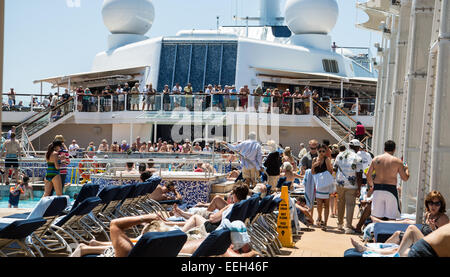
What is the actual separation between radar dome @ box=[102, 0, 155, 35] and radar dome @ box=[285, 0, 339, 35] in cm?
862

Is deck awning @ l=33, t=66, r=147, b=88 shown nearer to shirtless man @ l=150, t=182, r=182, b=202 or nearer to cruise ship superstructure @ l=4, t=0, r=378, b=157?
cruise ship superstructure @ l=4, t=0, r=378, b=157

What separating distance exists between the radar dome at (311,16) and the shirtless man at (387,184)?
104 feet

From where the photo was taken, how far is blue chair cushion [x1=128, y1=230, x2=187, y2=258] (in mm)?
4426

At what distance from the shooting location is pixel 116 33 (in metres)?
39.6

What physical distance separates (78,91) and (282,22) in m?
27.5

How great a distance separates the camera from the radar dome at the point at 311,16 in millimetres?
39719

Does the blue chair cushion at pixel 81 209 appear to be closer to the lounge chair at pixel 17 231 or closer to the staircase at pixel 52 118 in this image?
the lounge chair at pixel 17 231

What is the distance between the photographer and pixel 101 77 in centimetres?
3672

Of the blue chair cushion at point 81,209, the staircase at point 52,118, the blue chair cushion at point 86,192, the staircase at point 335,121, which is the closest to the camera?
the blue chair cushion at point 81,209

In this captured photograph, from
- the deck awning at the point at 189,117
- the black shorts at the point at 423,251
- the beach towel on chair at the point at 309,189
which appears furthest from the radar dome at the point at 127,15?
the black shorts at the point at 423,251

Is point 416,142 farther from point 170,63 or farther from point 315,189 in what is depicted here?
point 170,63

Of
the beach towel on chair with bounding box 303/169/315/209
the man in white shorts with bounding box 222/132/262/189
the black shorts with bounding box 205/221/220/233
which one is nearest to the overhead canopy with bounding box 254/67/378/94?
the man in white shorts with bounding box 222/132/262/189

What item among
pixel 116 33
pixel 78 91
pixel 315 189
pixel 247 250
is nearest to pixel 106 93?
pixel 78 91

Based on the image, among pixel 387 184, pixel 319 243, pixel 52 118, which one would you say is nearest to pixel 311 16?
pixel 52 118
